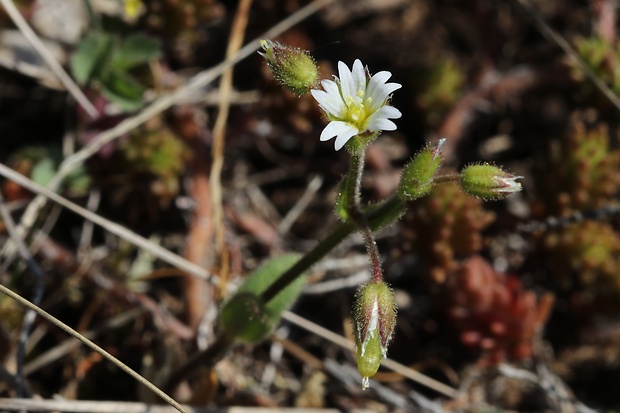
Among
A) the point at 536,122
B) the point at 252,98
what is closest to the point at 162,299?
the point at 252,98

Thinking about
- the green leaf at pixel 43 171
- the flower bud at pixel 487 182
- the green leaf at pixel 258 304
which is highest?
the green leaf at pixel 43 171

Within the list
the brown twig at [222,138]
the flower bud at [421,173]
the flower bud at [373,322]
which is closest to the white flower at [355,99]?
the flower bud at [421,173]

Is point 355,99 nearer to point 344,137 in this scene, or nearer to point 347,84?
point 347,84

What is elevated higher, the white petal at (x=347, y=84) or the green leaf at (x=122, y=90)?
the green leaf at (x=122, y=90)

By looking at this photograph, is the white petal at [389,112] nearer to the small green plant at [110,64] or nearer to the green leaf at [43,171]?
the small green plant at [110,64]

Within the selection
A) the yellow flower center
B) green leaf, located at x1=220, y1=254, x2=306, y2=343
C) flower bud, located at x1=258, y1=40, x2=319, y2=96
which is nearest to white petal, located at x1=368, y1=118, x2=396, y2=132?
the yellow flower center

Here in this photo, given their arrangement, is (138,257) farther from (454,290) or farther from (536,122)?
(536,122)
